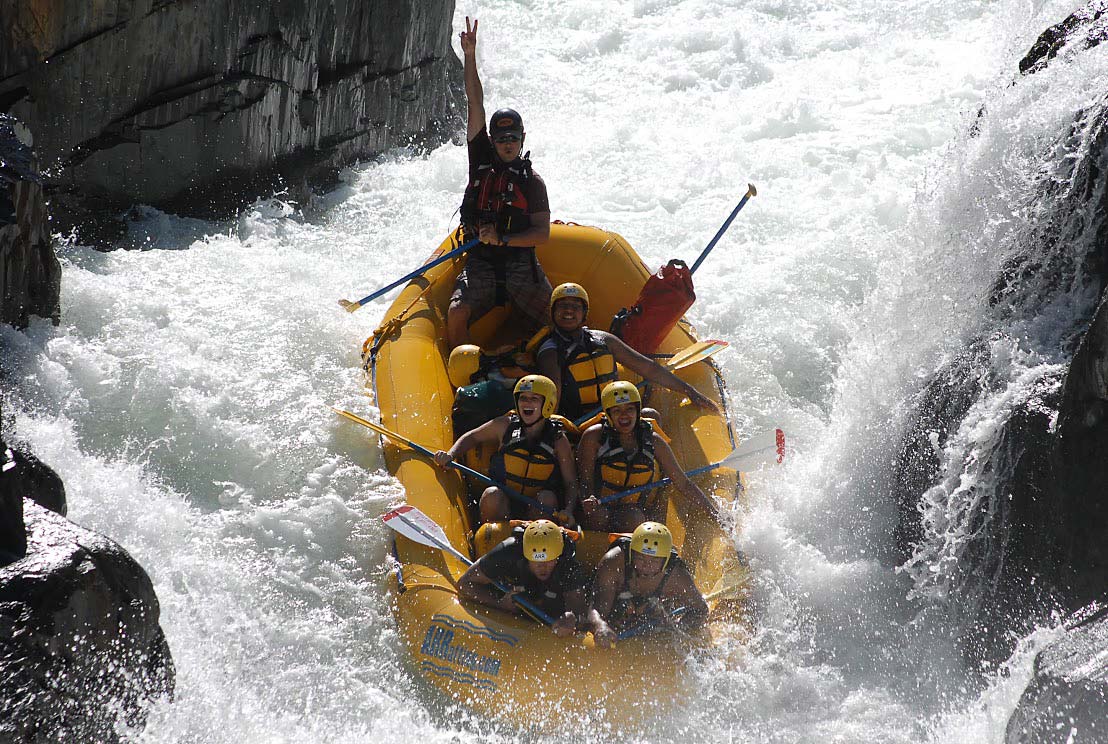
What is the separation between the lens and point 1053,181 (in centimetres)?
447

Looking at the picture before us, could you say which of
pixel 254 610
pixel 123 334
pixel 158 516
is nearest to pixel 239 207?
pixel 123 334

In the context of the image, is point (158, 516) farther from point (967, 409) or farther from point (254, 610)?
point (967, 409)

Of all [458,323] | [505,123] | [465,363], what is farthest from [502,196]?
[465,363]

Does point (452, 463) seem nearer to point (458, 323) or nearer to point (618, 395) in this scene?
point (618, 395)

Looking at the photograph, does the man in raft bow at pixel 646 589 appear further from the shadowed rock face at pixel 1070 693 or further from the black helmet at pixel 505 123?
the black helmet at pixel 505 123

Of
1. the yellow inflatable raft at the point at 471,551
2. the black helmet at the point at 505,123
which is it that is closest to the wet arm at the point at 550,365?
the yellow inflatable raft at the point at 471,551

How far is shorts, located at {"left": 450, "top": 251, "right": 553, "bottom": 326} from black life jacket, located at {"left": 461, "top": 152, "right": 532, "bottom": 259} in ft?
0.70

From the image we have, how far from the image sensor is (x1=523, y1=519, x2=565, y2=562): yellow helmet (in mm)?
3824

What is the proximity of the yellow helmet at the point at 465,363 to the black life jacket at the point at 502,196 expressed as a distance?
67 cm

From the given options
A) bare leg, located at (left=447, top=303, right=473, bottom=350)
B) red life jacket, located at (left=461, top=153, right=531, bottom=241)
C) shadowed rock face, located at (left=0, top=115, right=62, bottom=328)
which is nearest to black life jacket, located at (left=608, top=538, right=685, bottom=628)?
bare leg, located at (left=447, top=303, right=473, bottom=350)

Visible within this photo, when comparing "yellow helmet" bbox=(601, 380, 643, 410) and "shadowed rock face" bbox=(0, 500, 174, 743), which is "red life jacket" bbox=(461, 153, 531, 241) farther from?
"shadowed rock face" bbox=(0, 500, 174, 743)

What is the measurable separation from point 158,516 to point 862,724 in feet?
9.66

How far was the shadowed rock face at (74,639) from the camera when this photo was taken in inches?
110

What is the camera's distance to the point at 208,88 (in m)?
6.64
